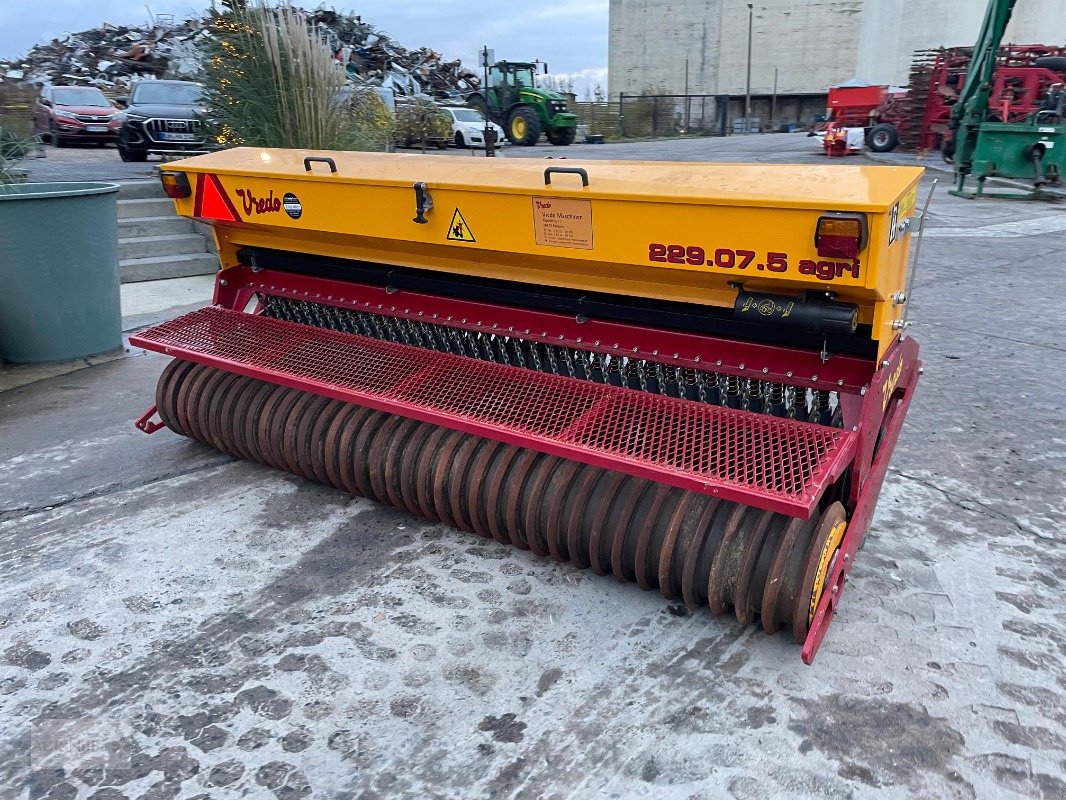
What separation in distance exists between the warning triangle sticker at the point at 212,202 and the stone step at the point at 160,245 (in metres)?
4.33

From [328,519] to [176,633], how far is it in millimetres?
760

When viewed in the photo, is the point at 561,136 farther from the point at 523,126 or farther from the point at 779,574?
the point at 779,574

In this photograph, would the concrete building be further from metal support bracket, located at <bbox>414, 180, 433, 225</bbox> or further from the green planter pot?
metal support bracket, located at <bbox>414, 180, 433, 225</bbox>

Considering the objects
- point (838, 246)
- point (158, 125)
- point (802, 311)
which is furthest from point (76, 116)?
point (838, 246)

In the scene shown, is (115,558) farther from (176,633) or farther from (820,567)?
(820,567)

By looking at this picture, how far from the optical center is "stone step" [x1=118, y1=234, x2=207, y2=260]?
7.34m

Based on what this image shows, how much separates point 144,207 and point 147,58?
21.2 meters

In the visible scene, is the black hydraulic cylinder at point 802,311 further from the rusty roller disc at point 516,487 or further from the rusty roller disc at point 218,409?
the rusty roller disc at point 218,409

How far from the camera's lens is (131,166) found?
1170 cm

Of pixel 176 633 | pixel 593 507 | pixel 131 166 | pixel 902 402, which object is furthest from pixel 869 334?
pixel 131 166

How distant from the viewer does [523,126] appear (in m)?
24.1

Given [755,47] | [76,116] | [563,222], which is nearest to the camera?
[563,222]

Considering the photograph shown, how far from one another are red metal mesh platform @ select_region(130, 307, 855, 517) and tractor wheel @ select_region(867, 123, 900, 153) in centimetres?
2010

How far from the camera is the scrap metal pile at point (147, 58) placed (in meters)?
24.6
